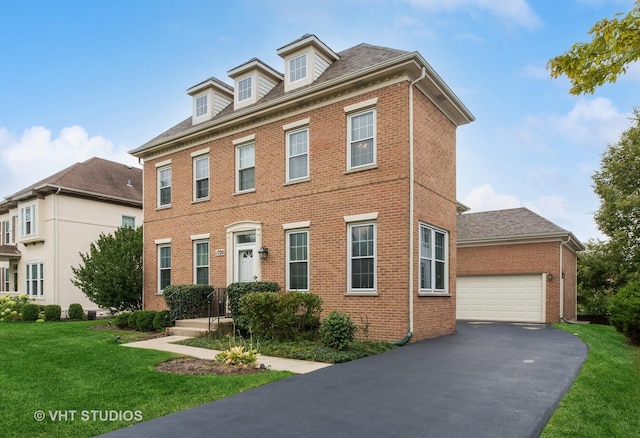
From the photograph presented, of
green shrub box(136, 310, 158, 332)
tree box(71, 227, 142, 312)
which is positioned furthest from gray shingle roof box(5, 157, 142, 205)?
green shrub box(136, 310, 158, 332)

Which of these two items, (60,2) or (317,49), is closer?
(60,2)

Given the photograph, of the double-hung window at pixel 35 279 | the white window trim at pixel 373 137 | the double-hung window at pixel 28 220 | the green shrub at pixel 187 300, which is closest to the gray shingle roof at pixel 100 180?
the double-hung window at pixel 28 220

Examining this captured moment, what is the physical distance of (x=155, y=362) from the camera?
26.4ft

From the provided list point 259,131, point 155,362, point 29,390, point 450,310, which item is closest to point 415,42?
Answer: point 259,131

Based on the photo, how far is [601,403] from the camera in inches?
213

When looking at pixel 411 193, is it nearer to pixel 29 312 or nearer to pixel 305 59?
pixel 305 59

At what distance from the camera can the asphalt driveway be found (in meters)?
4.45

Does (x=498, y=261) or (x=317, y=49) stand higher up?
(x=317, y=49)

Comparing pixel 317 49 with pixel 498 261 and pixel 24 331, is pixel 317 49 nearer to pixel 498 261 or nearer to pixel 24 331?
pixel 498 261

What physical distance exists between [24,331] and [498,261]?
17.5 m

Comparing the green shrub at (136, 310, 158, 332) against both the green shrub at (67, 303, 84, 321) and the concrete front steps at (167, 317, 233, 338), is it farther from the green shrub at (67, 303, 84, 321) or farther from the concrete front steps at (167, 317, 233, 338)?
the green shrub at (67, 303, 84, 321)

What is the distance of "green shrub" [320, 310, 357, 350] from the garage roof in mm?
11531

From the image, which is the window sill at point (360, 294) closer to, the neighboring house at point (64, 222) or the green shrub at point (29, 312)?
the green shrub at point (29, 312)

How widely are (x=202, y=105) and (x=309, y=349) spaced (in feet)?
36.2
